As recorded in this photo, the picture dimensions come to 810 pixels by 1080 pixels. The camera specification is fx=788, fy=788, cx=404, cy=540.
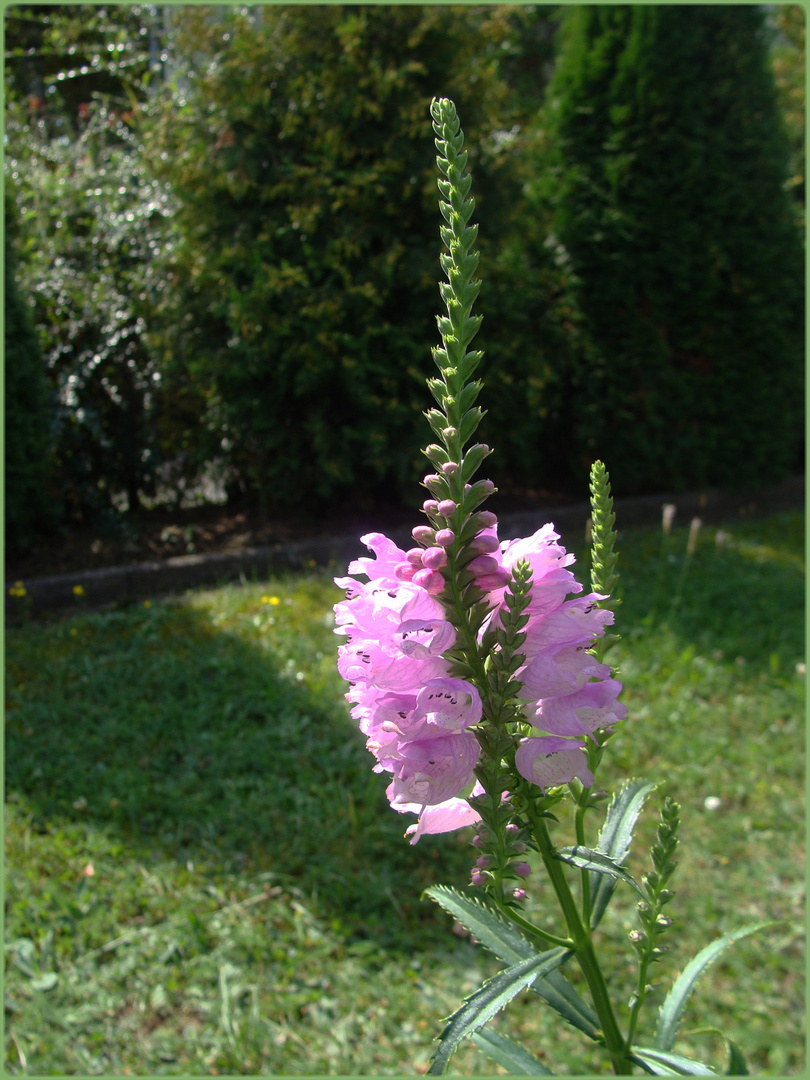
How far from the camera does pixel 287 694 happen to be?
11.5ft

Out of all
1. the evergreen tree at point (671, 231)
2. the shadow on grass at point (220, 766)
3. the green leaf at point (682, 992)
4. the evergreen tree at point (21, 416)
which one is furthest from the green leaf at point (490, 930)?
the evergreen tree at point (671, 231)

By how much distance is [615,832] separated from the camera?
0.92 m

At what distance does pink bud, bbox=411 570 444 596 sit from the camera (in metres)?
0.73

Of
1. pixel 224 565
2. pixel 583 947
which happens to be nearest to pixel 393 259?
pixel 224 565

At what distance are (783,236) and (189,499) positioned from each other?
16.3 ft

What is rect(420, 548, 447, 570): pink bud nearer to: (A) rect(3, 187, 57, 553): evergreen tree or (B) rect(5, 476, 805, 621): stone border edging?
(B) rect(5, 476, 805, 621): stone border edging

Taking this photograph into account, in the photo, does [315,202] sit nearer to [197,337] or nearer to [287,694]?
[197,337]

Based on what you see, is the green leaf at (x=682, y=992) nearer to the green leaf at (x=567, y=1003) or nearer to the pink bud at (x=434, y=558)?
the green leaf at (x=567, y=1003)

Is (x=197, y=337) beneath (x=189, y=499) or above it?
above

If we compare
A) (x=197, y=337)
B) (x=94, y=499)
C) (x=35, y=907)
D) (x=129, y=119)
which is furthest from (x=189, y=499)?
(x=35, y=907)

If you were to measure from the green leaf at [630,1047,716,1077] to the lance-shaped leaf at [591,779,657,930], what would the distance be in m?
0.15

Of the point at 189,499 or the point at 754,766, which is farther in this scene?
the point at 189,499

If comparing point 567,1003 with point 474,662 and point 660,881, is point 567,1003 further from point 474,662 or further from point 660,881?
point 474,662

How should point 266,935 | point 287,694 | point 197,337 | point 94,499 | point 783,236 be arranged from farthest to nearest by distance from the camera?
point 783,236 → point 94,499 → point 197,337 → point 287,694 → point 266,935
